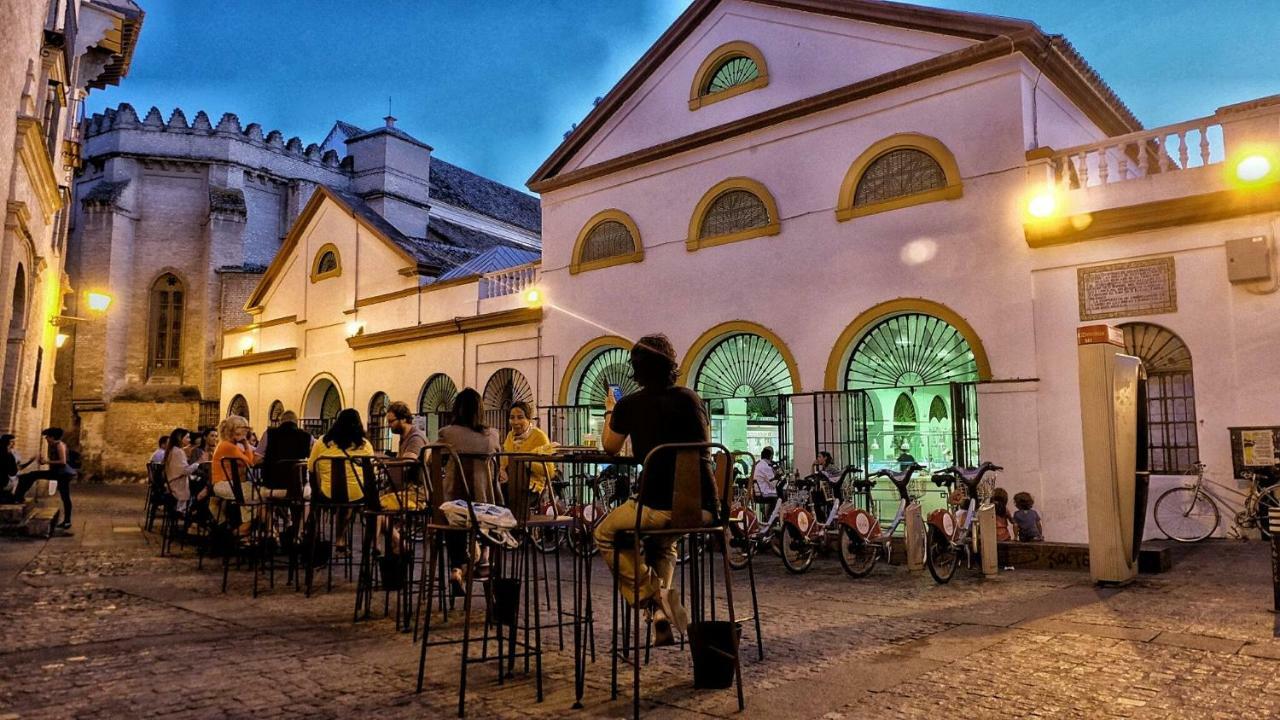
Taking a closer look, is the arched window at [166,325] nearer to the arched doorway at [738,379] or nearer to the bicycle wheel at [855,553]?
the arched doorway at [738,379]

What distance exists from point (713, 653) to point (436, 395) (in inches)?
632

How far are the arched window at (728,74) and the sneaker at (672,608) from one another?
11498mm

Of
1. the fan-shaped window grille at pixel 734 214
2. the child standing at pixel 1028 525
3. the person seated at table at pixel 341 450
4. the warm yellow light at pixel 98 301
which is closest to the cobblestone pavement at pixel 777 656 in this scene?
the person seated at table at pixel 341 450

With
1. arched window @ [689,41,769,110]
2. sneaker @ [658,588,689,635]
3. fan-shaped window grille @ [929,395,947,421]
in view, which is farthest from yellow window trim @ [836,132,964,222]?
sneaker @ [658,588,689,635]

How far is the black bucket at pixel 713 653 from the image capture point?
4.45m

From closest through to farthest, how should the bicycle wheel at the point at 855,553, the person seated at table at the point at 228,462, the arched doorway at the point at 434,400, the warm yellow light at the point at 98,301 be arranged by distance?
the bicycle wheel at the point at 855,553 → the person seated at table at the point at 228,462 → the warm yellow light at the point at 98,301 → the arched doorway at the point at 434,400

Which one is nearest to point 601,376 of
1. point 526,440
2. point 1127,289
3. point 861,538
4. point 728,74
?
point 728,74

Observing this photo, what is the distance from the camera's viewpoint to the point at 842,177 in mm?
13336

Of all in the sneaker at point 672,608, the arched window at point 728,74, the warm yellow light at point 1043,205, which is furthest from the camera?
the arched window at point 728,74

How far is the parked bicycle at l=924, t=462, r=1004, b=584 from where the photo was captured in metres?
8.33

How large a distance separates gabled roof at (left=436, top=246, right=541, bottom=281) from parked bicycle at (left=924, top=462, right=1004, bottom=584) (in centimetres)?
1302

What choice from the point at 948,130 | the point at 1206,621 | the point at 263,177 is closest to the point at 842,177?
the point at 948,130

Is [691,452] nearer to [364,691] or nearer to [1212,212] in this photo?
[364,691]

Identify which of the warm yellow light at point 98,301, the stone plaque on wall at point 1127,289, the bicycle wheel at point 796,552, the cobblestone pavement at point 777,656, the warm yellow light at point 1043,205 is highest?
the warm yellow light at point 1043,205
